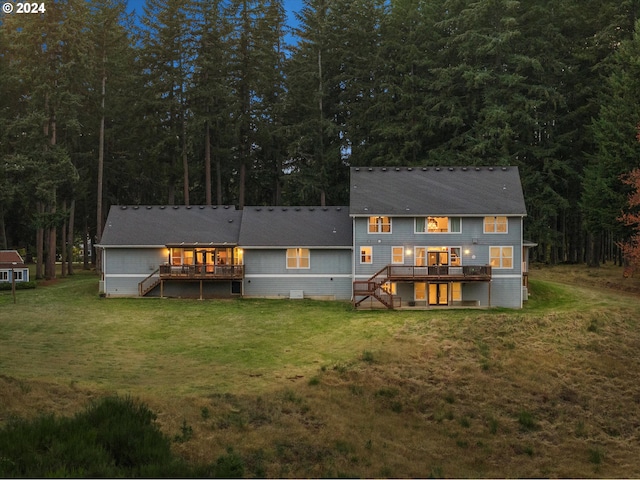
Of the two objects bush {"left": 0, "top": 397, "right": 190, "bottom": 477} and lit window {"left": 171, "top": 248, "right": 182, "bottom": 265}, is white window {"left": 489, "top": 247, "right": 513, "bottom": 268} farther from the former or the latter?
bush {"left": 0, "top": 397, "right": 190, "bottom": 477}

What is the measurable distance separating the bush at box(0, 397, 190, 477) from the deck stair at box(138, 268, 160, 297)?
2676 centimetres

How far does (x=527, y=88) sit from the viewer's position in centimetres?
4528

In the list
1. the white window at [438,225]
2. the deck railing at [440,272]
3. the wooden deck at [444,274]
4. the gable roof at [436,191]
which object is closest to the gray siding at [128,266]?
the gable roof at [436,191]

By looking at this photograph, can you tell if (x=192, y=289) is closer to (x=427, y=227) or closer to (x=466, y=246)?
(x=427, y=227)

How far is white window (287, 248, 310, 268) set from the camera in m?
35.3

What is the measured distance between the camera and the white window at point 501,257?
33.0 m

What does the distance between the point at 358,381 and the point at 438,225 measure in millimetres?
16982

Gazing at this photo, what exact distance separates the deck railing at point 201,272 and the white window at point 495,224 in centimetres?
1619

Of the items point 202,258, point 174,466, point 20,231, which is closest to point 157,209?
point 202,258

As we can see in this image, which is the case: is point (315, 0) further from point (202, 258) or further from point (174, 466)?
point (174, 466)

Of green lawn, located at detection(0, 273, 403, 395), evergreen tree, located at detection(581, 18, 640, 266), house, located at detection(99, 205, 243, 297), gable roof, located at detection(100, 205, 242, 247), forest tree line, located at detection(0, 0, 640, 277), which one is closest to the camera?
green lawn, located at detection(0, 273, 403, 395)

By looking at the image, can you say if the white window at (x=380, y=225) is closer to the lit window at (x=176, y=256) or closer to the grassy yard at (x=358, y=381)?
the grassy yard at (x=358, y=381)

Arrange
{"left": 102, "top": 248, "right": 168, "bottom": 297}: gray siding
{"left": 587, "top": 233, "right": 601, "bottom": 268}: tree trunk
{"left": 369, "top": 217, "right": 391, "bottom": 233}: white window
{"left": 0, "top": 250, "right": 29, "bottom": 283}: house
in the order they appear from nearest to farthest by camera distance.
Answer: {"left": 369, "top": 217, "right": 391, "bottom": 233}: white window, {"left": 102, "top": 248, "right": 168, "bottom": 297}: gray siding, {"left": 0, "top": 250, "right": 29, "bottom": 283}: house, {"left": 587, "top": 233, "right": 601, "bottom": 268}: tree trunk

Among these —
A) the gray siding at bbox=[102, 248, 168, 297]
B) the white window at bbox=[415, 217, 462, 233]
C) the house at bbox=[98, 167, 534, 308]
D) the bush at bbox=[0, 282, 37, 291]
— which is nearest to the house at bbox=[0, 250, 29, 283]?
the bush at bbox=[0, 282, 37, 291]
